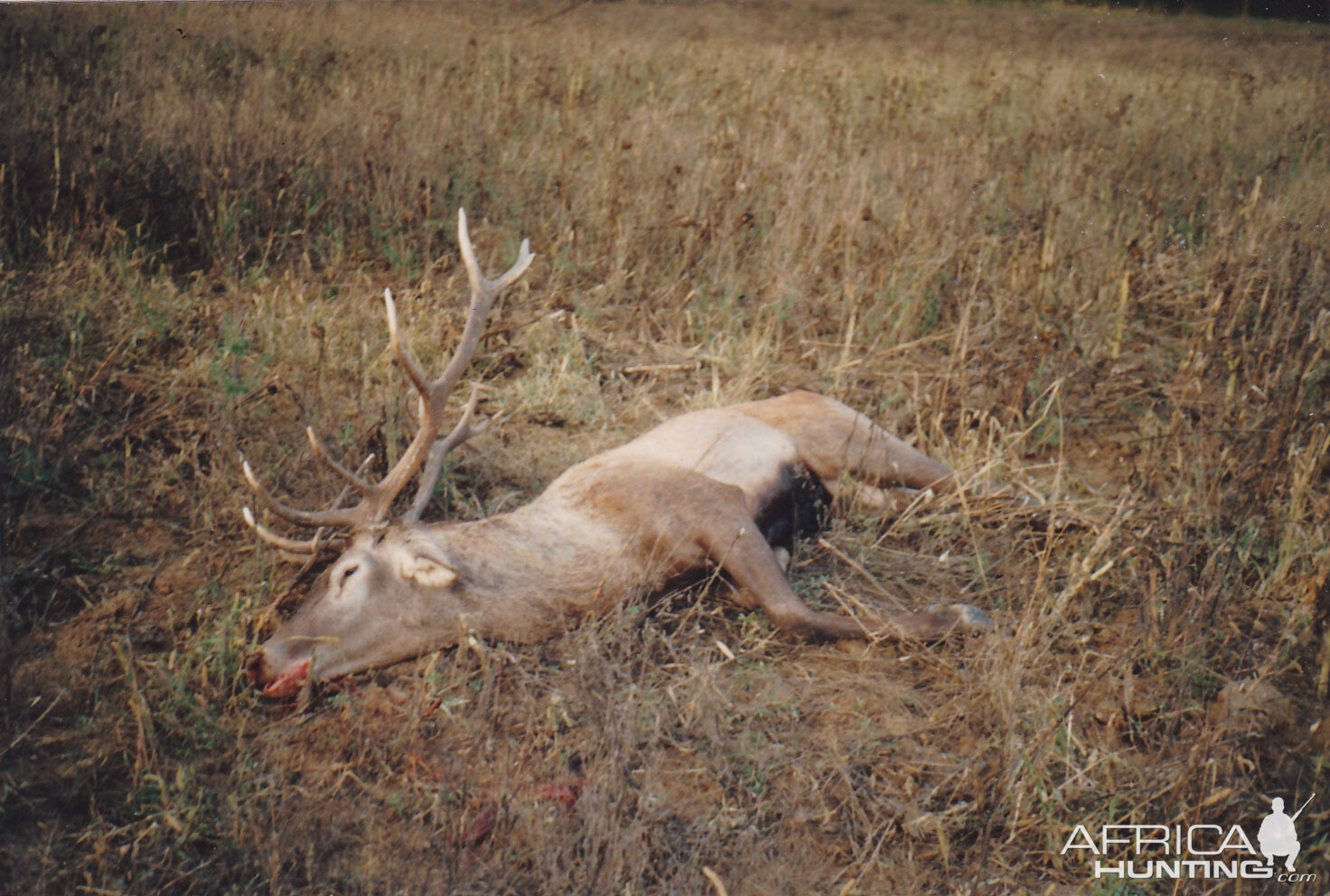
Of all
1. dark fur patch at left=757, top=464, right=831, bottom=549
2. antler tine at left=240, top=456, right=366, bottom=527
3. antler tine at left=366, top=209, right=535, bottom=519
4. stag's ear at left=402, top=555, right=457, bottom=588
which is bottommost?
dark fur patch at left=757, top=464, right=831, bottom=549

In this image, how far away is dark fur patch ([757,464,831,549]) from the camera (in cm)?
384

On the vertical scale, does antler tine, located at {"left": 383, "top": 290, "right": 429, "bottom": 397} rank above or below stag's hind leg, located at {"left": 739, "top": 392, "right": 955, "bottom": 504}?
above

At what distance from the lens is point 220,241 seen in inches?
205

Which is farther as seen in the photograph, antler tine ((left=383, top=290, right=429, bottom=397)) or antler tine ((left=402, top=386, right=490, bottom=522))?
antler tine ((left=402, top=386, right=490, bottom=522))

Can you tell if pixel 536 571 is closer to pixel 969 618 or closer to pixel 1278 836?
pixel 969 618

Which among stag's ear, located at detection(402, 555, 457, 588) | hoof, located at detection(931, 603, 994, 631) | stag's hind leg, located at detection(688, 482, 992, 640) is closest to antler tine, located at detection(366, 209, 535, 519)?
stag's ear, located at detection(402, 555, 457, 588)

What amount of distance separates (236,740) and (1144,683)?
8.92ft

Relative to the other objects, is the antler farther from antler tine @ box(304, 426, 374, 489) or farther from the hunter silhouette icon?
the hunter silhouette icon

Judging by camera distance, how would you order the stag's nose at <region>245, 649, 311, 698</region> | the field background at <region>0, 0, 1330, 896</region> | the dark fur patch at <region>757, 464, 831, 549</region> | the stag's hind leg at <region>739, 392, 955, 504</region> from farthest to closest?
the stag's hind leg at <region>739, 392, 955, 504</region> < the dark fur patch at <region>757, 464, 831, 549</region> < the stag's nose at <region>245, 649, 311, 698</region> < the field background at <region>0, 0, 1330, 896</region>

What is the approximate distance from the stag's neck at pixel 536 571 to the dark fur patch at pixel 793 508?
27.5 inches

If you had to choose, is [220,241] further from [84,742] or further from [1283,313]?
[1283,313]

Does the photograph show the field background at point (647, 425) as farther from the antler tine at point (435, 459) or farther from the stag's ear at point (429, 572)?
the antler tine at point (435, 459)

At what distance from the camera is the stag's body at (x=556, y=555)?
3016 mm

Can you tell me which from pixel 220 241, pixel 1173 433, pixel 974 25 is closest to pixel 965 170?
pixel 1173 433
